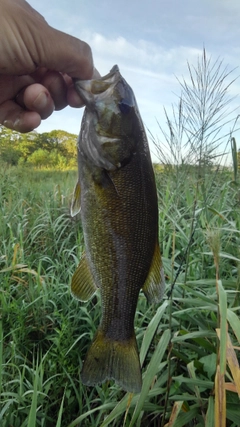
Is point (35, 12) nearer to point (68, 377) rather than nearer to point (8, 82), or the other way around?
point (8, 82)

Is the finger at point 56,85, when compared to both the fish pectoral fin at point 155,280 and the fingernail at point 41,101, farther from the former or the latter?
the fish pectoral fin at point 155,280

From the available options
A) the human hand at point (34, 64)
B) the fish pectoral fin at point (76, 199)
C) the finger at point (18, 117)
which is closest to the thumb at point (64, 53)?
the human hand at point (34, 64)

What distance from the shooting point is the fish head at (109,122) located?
1.23 metres

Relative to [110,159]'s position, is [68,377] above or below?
below

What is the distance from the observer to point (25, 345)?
2.33 m

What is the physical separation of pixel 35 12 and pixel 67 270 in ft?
6.06

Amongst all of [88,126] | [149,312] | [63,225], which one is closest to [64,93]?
[88,126]

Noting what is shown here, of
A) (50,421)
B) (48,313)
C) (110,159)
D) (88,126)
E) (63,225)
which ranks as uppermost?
(88,126)

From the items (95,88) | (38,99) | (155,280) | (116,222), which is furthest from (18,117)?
(155,280)

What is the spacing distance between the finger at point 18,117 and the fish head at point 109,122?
404 mm

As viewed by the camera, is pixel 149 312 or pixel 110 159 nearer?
pixel 110 159

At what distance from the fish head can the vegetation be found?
392 millimetres

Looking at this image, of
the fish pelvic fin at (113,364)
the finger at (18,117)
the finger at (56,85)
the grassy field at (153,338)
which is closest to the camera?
the fish pelvic fin at (113,364)

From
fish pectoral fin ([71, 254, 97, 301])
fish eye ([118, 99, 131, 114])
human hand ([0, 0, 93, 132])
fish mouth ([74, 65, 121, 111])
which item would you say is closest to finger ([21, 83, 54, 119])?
human hand ([0, 0, 93, 132])
